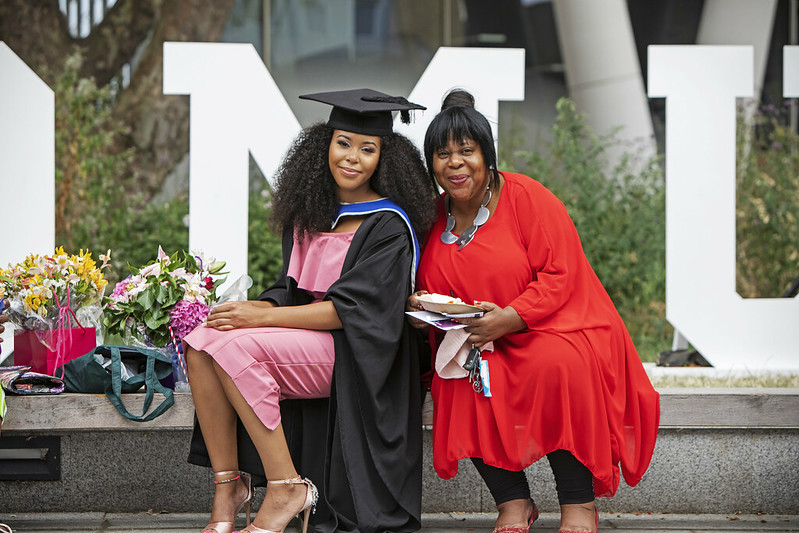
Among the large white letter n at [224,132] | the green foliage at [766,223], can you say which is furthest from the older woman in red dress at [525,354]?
the green foliage at [766,223]

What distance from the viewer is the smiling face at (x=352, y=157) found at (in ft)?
11.1

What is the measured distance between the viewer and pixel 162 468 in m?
3.72

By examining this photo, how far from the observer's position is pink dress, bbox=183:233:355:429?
9.96 feet

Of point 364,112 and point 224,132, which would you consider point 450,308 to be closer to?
point 364,112

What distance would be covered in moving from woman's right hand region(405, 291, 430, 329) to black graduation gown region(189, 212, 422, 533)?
0.09 ft

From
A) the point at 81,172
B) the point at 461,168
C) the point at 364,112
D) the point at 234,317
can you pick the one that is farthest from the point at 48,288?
the point at 81,172

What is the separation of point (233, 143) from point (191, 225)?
42 centimetres

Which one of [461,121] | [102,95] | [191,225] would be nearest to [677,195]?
[461,121]

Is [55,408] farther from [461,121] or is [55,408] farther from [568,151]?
[568,151]

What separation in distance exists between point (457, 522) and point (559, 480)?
2.02 feet

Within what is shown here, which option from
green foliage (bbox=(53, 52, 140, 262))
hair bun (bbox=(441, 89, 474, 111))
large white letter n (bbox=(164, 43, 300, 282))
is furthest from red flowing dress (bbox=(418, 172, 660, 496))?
green foliage (bbox=(53, 52, 140, 262))

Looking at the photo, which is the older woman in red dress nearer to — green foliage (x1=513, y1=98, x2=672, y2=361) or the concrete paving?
the concrete paving

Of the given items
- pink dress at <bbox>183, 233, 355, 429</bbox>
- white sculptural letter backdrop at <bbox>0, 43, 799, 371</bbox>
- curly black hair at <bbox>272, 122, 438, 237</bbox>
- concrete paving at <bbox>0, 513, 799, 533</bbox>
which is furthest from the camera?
white sculptural letter backdrop at <bbox>0, 43, 799, 371</bbox>

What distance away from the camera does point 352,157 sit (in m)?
3.38
